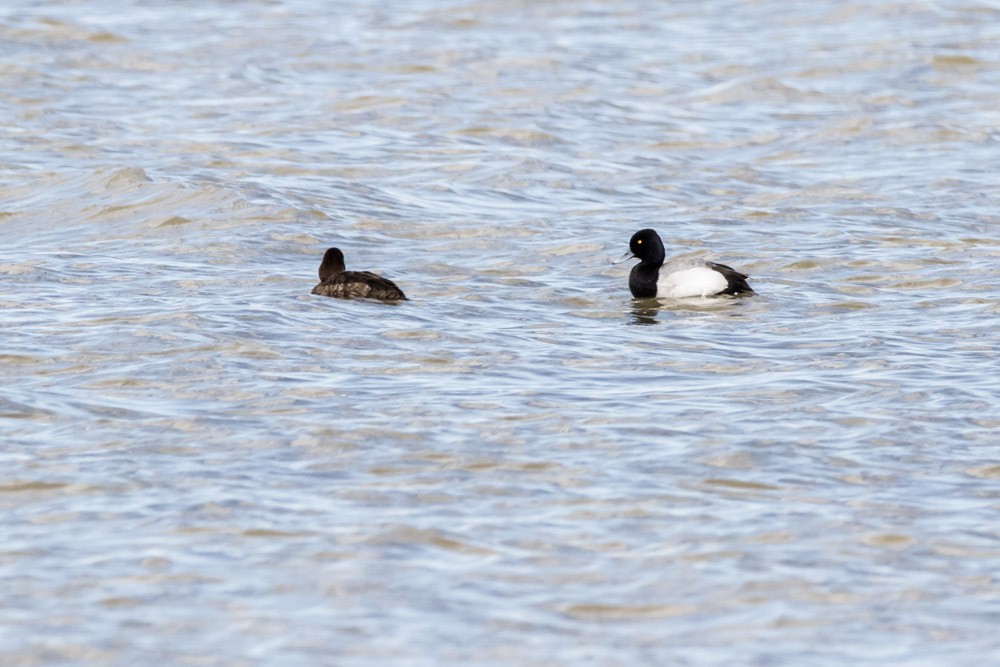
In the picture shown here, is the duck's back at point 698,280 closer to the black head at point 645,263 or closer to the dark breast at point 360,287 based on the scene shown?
the black head at point 645,263

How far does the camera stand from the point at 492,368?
11.7 metres

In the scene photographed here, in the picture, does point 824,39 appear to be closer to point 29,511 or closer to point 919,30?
point 919,30

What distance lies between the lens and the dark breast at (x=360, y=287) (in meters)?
13.5

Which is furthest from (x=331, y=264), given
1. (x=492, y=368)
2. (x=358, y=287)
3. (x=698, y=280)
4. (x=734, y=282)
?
(x=734, y=282)

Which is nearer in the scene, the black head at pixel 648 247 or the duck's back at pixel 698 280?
the duck's back at pixel 698 280

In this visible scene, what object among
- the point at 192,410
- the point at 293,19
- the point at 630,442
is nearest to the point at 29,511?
the point at 192,410

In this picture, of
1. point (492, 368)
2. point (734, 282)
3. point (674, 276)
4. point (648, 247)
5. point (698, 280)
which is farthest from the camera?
point (648, 247)

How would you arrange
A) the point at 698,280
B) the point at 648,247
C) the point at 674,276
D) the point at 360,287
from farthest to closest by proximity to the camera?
the point at 648,247 < the point at 674,276 < the point at 698,280 < the point at 360,287

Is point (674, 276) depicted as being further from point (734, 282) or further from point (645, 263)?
point (734, 282)

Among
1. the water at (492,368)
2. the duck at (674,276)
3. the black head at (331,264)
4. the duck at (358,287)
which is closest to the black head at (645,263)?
the duck at (674,276)

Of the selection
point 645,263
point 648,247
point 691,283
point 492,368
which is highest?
point 648,247

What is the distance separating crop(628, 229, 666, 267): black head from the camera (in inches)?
595

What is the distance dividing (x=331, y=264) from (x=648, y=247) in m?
2.95

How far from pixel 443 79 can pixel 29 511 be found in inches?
667
